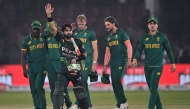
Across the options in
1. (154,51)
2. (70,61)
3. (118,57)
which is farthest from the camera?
(118,57)

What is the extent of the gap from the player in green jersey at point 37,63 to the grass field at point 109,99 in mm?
2484

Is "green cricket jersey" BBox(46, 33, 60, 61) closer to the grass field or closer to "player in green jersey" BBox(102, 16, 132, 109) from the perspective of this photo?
"player in green jersey" BBox(102, 16, 132, 109)

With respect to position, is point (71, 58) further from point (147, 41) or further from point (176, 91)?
point (176, 91)

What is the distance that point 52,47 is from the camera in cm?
1513

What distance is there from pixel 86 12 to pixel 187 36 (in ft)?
15.7

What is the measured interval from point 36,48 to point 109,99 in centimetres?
676

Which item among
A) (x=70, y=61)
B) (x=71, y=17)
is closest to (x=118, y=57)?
(x=70, y=61)

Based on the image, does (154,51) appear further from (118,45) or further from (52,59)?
(52,59)

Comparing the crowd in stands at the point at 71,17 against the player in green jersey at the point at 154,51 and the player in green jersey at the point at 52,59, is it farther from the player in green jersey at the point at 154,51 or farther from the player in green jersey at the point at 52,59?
the player in green jersey at the point at 154,51

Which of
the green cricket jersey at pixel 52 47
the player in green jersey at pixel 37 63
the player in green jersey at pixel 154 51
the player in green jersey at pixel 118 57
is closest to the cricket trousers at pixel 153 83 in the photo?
the player in green jersey at pixel 154 51

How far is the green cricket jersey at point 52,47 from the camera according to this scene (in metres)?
15.0

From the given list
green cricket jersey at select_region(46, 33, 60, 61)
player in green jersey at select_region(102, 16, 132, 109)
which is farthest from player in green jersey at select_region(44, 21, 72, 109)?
player in green jersey at select_region(102, 16, 132, 109)

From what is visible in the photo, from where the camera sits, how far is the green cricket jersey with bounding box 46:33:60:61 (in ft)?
49.3

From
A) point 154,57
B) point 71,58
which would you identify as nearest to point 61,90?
point 71,58
